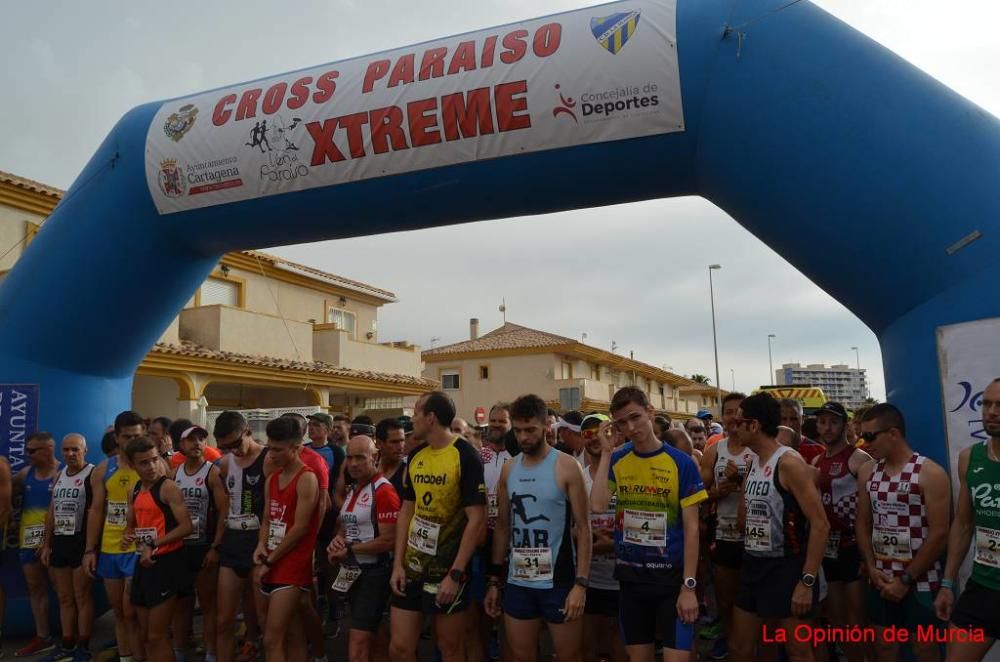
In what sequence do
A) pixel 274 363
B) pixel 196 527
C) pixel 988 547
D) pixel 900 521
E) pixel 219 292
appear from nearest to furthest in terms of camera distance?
pixel 988 547, pixel 900 521, pixel 196 527, pixel 274 363, pixel 219 292

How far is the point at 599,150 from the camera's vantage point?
501cm

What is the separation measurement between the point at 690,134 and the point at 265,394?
1628 cm

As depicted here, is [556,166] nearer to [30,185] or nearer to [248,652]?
[248,652]

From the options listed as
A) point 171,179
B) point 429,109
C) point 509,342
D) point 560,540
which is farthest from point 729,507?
point 509,342

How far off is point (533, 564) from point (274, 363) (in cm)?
1388

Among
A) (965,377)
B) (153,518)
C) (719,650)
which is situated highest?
(965,377)

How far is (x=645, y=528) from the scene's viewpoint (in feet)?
13.3

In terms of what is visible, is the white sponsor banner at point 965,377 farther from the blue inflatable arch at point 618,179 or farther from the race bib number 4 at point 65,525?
the race bib number 4 at point 65,525

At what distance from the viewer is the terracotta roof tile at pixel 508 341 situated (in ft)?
119

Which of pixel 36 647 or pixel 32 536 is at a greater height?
pixel 32 536

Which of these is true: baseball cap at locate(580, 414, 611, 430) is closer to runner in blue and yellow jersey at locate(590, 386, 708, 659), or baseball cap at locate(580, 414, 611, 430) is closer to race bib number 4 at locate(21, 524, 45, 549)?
runner in blue and yellow jersey at locate(590, 386, 708, 659)

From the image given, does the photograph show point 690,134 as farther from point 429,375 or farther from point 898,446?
point 429,375

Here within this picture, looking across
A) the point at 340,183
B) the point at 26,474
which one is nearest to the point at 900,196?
the point at 340,183

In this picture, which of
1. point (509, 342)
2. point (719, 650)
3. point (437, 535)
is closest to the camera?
point (437, 535)
